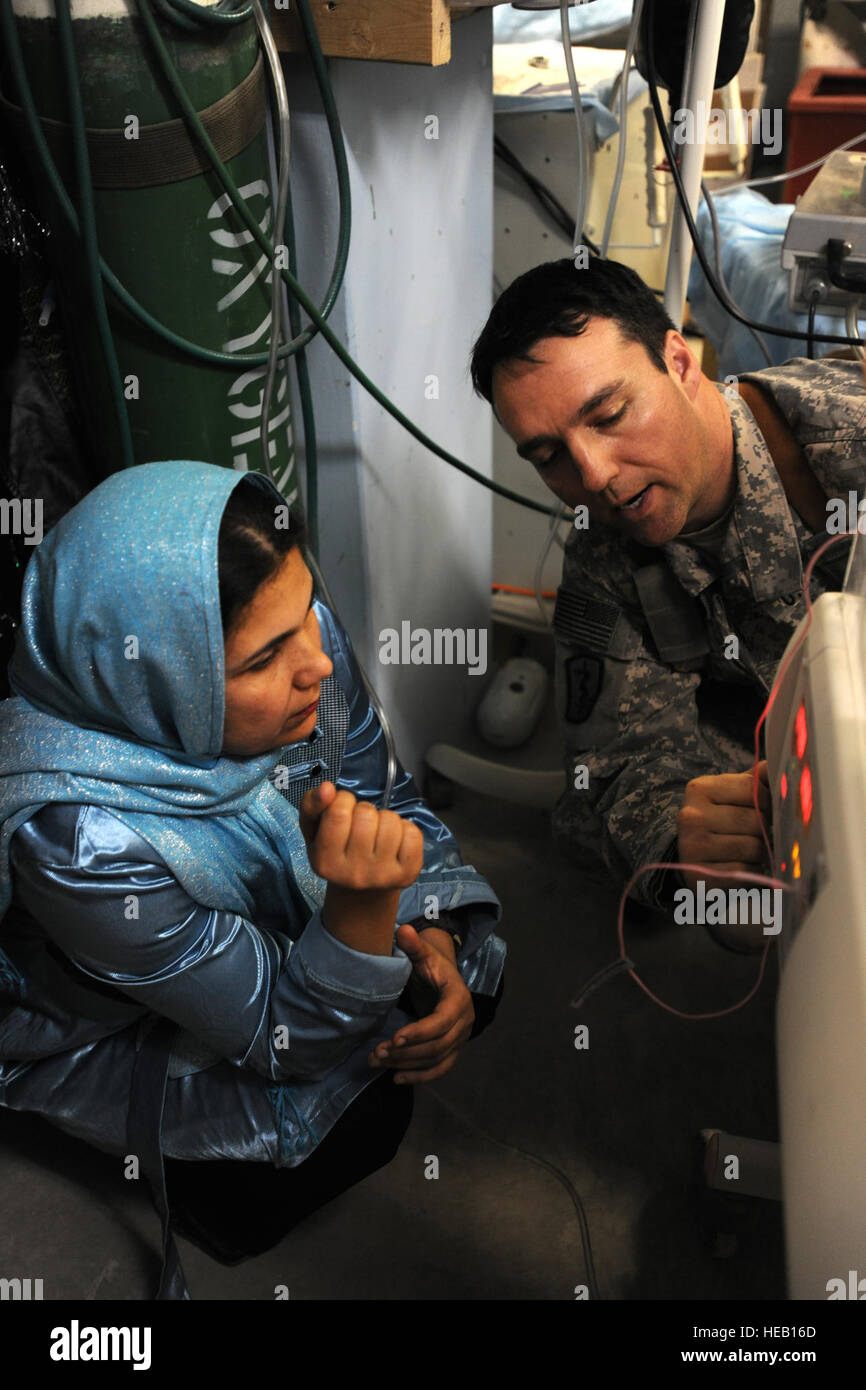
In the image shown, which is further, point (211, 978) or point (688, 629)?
point (688, 629)

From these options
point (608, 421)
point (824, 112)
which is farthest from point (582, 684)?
point (824, 112)

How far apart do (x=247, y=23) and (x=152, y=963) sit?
96 cm

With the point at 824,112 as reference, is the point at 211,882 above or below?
below

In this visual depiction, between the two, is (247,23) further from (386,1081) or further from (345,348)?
(386,1081)

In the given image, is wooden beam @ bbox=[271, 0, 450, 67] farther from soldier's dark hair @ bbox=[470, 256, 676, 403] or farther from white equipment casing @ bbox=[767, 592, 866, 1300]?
white equipment casing @ bbox=[767, 592, 866, 1300]

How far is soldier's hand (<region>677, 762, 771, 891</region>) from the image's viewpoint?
0.89 m

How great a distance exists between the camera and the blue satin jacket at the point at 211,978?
950mm

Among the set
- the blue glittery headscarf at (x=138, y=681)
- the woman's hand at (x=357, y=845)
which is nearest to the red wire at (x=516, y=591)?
the blue glittery headscarf at (x=138, y=681)

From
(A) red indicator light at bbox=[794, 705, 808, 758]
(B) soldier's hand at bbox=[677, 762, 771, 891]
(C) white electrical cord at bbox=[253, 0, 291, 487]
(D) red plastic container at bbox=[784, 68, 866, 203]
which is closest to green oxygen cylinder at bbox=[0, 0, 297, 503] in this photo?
(C) white electrical cord at bbox=[253, 0, 291, 487]

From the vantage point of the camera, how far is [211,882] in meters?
1.01

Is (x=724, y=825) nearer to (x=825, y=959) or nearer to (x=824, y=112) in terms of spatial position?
(x=825, y=959)

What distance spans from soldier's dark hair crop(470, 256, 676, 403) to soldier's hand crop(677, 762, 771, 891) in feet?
1.65

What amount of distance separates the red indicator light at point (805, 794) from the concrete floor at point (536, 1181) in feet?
2.33

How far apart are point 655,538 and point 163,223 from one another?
2.10ft
